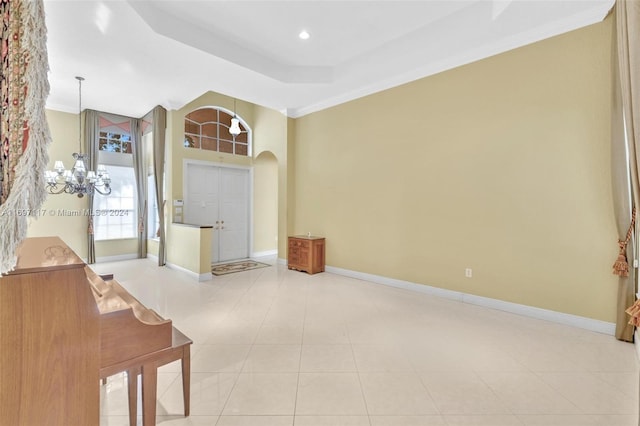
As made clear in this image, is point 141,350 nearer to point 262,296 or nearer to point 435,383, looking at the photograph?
point 435,383

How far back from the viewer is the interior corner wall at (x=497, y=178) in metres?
3.06

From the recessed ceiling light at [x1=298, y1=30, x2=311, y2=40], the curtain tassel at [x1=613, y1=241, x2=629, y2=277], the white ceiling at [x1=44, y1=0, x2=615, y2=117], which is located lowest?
the curtain tassel at [x1=613, y1=241, x2=629, y2=277]

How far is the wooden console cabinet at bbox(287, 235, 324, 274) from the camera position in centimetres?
548

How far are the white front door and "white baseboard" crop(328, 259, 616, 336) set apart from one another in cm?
355

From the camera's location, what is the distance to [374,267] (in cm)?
Result: 493

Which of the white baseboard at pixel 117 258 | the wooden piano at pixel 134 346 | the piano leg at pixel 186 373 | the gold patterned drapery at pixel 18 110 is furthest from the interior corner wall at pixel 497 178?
the white baseboard at pixel 117 258

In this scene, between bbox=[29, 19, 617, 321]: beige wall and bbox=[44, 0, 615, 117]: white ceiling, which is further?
bbox=[44, 0, 615, 117]: white ceiling

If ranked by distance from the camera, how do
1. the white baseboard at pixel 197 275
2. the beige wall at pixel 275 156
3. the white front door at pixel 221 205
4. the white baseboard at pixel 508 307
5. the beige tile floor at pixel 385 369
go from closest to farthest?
the beige tile floor at pixel 385 369
the white baseboard at pixel 508 307
the white baseboard at pixel 197 275
the beige wall at pixel 275 156
the white front door at pixel 221 205

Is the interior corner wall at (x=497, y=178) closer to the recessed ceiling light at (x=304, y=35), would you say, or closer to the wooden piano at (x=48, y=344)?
the recessed ceiling light at (x=304, y=35)

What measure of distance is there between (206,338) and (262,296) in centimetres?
137

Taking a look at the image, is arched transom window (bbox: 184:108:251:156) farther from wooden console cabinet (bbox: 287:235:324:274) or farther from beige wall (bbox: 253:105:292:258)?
wooden console cabinet (bbox: 287:235:324:274)

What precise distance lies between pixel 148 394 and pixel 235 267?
4.69 m

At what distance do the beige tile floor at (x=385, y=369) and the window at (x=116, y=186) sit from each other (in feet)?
12.6

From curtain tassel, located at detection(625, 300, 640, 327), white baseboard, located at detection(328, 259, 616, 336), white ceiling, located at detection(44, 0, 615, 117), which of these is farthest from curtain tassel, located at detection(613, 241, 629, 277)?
white ceiling, located at detection(44, 0, 615, 117)
